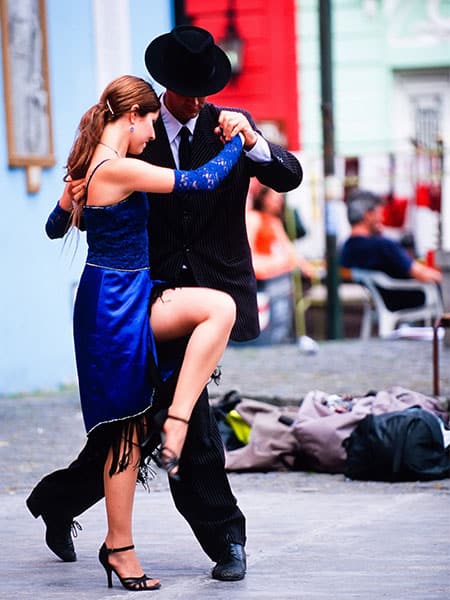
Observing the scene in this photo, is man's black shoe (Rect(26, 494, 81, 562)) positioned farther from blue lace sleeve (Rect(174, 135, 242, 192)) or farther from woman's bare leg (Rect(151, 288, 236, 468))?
blue lace sleeve (Rect(174, 135, 242, 192))

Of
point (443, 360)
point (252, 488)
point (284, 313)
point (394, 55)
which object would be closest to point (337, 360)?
point (443, 360)

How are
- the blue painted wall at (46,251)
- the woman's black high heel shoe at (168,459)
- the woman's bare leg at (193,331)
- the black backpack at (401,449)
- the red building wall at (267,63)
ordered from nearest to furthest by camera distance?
1. the woman's black high heel shoe at (168,459)
2. the woman's bare leg at (193,331)
3. the black backpack at (401,449)
4. the blue painted wall at (46,251)
5. the red building wall at (267,63)

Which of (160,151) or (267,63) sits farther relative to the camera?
(267,63)

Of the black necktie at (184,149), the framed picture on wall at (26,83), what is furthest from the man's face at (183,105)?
the framed picture on wall at (26,83)

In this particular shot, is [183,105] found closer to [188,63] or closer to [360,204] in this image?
[188,63]

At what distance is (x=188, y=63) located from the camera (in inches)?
193

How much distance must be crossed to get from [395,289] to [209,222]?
30.7 ft

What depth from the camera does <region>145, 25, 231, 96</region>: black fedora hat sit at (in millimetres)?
4891

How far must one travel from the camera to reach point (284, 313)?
13.9 m

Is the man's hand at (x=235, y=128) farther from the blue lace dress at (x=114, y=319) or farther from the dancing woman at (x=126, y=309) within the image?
the blue lace dress at (x=114, y=319)

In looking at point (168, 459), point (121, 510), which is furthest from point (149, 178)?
point (121, 510)

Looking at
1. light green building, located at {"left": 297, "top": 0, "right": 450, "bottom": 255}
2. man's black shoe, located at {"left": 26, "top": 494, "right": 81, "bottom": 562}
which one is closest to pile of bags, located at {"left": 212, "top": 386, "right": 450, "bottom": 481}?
man's black shoe, located at {"left": 26, "top": 494, "right": 81, "bottom": 562}

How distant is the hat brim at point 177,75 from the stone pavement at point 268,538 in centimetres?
160

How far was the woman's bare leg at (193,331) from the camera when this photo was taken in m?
4.72
